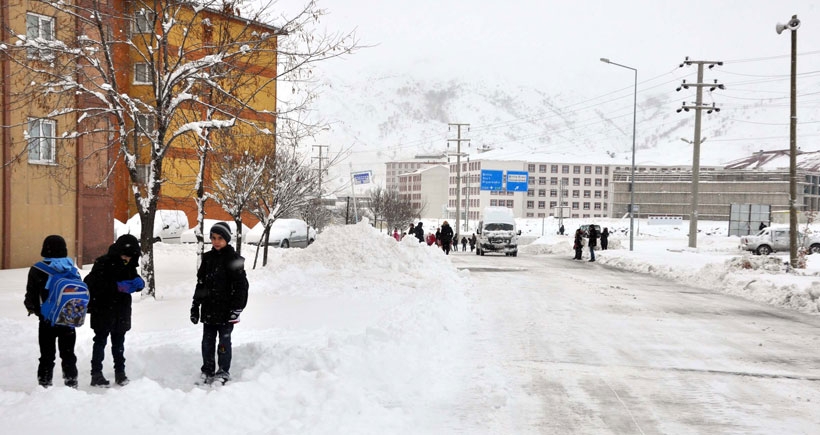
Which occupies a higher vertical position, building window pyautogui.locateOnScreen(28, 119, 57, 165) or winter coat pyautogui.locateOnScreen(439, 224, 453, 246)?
building window pyautogui.locateOnScreen(28, 119, 57, 165)

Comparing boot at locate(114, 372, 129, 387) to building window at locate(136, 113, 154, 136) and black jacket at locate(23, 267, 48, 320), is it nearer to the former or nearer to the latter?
black jacket at locate(23, 267, 48, 320)

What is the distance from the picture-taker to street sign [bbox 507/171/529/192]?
74.2 metres

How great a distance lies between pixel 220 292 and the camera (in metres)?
6.77

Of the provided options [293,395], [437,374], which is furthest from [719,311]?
[293,395]

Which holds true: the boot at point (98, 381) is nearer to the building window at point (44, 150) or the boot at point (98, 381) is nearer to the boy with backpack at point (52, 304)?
the boy with backpack at point (52, 304)

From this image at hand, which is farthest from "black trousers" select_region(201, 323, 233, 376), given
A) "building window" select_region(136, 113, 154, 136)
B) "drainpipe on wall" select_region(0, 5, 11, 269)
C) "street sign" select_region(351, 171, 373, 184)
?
"street sign" select_region(351, 171, 373, 184)

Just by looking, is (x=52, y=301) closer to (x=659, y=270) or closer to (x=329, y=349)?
(x=329, y=349)

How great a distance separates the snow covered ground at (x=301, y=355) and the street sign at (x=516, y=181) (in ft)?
186

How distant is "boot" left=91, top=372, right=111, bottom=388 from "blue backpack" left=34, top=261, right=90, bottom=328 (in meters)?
0.62

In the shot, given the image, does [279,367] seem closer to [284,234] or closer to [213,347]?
[213,347]

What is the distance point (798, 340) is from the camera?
10609 mm

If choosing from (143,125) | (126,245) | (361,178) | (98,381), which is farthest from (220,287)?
(361,178)

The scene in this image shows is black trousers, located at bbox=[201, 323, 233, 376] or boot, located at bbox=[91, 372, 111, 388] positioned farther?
black trousers, located at bbox=[201, 323, 233, 376]

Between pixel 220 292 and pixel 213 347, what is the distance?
0.61 metres
